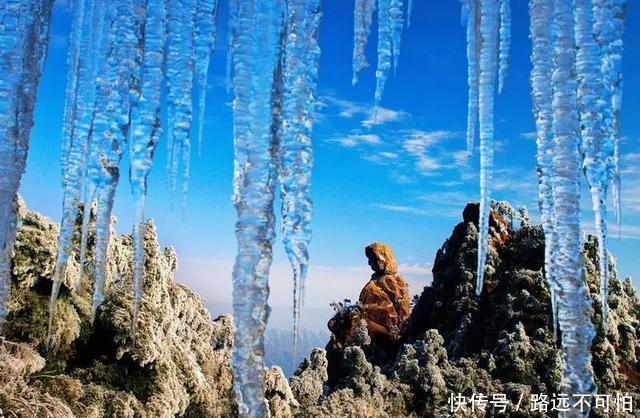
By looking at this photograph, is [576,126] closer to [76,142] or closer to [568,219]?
[568,219]

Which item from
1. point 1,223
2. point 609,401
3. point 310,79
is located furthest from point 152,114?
point 609,401

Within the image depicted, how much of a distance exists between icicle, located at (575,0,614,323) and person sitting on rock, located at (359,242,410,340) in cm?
2380

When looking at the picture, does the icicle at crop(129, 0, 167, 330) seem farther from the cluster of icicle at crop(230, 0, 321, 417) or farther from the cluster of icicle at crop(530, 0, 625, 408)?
the cluster of icicle at crop(530, 0, 625, 408)

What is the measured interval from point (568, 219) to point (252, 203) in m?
1.06

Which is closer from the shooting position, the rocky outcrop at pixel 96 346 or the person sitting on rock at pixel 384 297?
the rocky outcrop at pixel 96 346

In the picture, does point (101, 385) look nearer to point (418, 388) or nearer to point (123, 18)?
point (123, 18)

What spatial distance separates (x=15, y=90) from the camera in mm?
2334

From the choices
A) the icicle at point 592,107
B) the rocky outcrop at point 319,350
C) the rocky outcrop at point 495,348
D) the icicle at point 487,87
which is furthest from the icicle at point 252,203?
the rocky outcrop at point 495,348

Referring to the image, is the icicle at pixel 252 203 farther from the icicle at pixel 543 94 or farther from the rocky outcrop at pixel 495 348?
the rocky outcrop at pixel 495 348

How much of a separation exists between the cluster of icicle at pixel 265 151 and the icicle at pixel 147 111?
31 cm

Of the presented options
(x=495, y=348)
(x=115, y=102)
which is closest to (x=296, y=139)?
(x=115, y=102)

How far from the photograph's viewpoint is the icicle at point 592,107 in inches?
79.6

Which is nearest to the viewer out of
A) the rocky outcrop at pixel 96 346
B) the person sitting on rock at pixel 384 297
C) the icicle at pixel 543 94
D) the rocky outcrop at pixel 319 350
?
the icicle at pixel 543 94

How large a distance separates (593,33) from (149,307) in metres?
8.13
